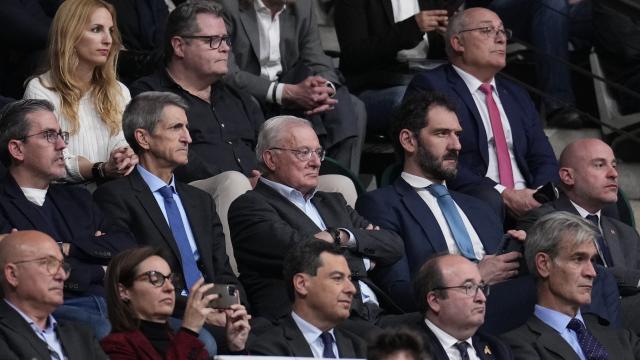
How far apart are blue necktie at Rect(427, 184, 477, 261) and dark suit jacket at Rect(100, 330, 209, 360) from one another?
214 centimetres

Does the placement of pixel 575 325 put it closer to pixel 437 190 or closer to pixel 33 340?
pixel 437 190

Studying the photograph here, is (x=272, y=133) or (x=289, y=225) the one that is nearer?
(x=289, y=225)

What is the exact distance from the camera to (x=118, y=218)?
311 inches

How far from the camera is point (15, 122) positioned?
25.5 ft

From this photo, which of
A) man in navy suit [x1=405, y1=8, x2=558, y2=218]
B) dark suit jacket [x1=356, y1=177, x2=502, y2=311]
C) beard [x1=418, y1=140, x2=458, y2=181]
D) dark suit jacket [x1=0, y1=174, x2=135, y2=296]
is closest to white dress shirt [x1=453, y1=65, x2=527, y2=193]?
man in navy suit [x1=405, y1=8, x2=558, y2=218]

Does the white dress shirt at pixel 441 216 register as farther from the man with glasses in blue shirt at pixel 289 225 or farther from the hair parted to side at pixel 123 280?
the hair parted to side at pixel 123 280

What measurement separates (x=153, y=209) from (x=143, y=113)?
523mm

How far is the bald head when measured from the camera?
927 centimetres

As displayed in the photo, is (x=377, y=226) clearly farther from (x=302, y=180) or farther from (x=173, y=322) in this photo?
(x=173, y=322)

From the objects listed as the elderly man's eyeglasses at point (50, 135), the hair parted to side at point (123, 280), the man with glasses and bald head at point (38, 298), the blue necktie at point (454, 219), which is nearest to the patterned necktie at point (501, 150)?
the blue necktie at point (454, 219)

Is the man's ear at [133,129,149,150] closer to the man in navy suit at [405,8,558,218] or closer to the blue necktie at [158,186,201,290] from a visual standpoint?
the blue necktie at [158,186,201,290]

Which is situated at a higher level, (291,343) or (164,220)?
(164,220)

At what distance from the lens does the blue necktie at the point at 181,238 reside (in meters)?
7.93

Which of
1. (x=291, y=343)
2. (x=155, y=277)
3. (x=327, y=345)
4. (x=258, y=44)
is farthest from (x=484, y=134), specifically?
(x=155, y=277)
